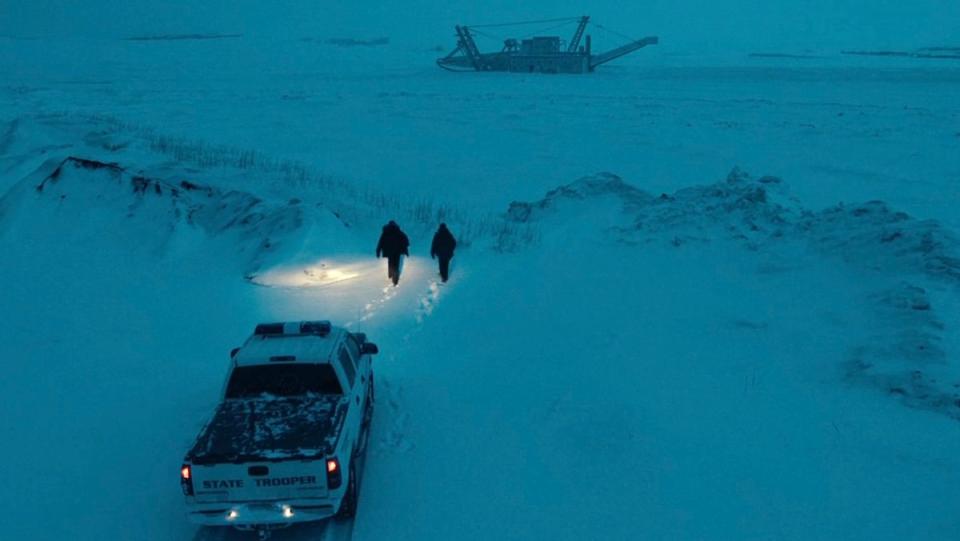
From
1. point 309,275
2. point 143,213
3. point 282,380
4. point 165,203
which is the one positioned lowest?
point 309,275

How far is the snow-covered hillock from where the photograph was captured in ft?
30.3

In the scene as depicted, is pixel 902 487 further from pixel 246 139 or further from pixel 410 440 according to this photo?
pixel 246 139

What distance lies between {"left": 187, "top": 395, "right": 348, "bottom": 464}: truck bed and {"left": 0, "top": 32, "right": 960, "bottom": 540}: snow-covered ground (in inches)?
36.9

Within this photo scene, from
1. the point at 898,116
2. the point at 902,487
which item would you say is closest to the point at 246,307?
the point at 902,487

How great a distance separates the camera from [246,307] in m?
12.6

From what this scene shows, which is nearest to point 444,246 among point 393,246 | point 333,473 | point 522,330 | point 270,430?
point 393,246

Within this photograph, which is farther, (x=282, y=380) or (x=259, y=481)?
(x=282, y=380)

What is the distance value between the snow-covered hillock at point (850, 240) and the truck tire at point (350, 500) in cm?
667

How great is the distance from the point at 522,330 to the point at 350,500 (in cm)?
529

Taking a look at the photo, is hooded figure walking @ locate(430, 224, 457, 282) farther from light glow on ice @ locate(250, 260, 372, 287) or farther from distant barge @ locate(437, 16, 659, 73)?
distant barge @ locate(437, 16, 659, 73)

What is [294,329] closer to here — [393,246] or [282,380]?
[282,380]

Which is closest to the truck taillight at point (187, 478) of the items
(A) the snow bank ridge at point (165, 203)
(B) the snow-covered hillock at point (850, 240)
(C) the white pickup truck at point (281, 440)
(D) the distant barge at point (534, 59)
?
(C) the white pickup truck at point (281, 440)

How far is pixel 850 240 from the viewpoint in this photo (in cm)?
1402

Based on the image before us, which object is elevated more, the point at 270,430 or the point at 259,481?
the point at 270,430
